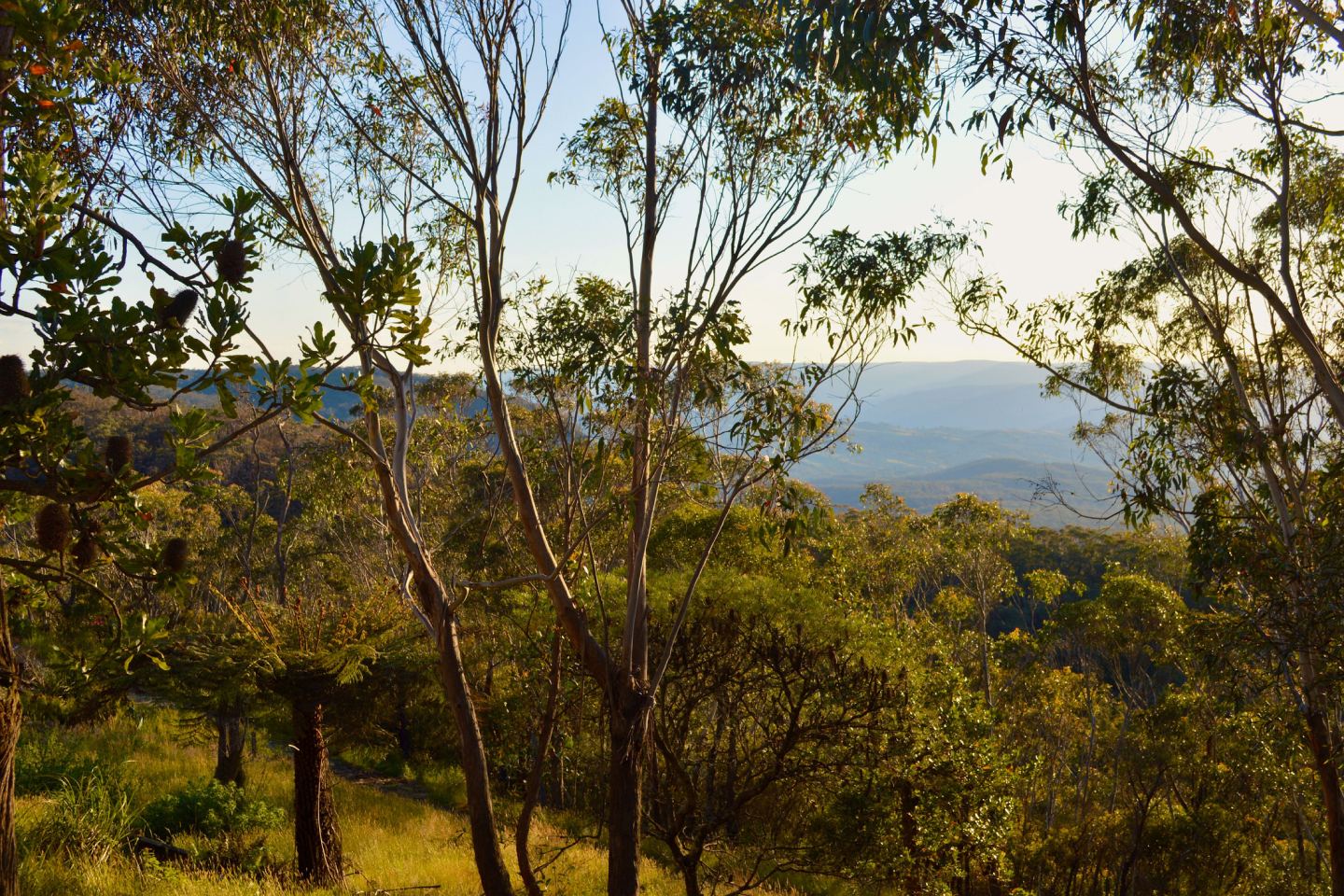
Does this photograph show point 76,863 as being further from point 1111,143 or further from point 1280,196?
point 1280,196

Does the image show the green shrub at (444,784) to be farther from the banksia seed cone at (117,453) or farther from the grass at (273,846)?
the banksia seed cone at (117,453)

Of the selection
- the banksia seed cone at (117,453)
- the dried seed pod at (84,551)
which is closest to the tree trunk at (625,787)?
the dried seed pod at (84,551)

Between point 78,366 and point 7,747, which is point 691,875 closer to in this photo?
point 7,747

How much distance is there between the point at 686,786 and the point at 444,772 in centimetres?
1001

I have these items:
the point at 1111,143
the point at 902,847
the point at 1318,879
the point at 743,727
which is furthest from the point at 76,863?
the point at 1318,879

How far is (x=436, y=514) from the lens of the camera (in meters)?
18.4

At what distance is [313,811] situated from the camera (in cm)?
824

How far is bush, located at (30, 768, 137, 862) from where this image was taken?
689 cm

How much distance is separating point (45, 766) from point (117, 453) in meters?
9.15

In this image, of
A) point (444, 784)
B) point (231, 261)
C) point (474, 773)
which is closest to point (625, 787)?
point (474, 773)

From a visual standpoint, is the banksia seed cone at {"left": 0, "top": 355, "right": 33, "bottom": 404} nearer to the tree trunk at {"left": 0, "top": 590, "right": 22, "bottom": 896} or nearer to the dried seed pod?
the dried seed pod

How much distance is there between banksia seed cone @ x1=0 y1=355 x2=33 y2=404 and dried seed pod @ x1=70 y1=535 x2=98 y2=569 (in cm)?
51

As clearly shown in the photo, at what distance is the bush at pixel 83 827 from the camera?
689 centimetres

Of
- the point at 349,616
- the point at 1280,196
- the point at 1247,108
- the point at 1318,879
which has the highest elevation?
the point at 1247,108
